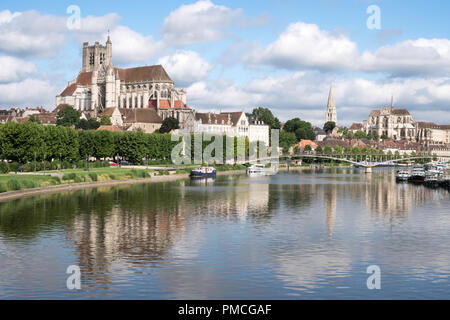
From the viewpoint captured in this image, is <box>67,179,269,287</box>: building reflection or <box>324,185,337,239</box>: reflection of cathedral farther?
<box>324,185,337,239</box>: reflection of cathedral

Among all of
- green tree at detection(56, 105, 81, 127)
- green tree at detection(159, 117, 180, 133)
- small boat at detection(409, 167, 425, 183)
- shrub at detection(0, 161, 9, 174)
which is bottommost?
small boat at detection(409, 167, 425, 183)

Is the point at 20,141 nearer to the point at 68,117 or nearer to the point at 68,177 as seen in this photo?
the point at 68,177

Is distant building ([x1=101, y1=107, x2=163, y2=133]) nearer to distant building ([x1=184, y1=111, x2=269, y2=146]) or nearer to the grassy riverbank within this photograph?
distant building ([x1=184, y1=111, x2=269, y2=146])

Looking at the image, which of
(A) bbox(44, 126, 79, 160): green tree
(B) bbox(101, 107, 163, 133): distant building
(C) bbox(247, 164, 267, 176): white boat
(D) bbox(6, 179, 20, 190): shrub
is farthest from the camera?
(B) bbox(101, 107, 163, 133): distant building

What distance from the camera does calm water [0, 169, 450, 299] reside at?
24.3 metres

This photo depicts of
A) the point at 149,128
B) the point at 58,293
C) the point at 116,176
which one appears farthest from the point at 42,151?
the point at 149,128

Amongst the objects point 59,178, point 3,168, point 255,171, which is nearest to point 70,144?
point 3,168

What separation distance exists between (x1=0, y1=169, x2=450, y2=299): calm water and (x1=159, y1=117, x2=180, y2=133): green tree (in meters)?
125

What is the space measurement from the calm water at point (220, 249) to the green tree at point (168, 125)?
125181 millimetres

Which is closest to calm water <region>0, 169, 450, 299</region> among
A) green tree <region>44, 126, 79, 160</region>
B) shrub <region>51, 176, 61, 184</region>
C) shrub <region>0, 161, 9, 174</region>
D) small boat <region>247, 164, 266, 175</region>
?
shrub <region>51, 176, 61, 184</region>

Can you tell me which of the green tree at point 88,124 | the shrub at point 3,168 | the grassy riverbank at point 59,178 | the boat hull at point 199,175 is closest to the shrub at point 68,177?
the grassy riverbank at point 59,178

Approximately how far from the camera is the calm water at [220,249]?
24281 mm

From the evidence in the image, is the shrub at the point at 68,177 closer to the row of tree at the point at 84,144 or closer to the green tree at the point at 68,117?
the row of tree at the point at 84,144

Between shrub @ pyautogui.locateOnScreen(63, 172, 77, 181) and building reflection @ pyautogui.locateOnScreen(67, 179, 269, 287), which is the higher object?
shrub @ pyautogui.locateOnScreen(63, 172, 77, 181)
